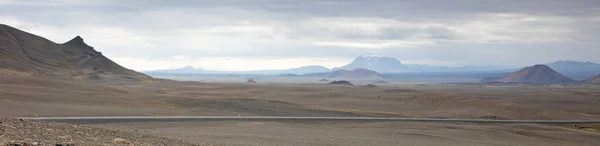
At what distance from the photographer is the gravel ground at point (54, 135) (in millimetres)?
16297

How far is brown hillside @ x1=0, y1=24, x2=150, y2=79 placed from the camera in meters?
145

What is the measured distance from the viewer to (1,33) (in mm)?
163125

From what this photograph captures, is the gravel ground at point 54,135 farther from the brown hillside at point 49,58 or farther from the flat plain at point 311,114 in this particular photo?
the brown hillside at point 49,58

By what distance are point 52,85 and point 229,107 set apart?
2797 cm

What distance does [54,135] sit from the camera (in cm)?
1855

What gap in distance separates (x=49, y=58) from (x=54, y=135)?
155309 mm

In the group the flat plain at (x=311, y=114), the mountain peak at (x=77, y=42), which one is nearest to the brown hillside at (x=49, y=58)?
the mountain peak at (x=77, y=42)

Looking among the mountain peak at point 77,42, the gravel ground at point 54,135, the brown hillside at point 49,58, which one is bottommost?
the gravel ground at point 54,135

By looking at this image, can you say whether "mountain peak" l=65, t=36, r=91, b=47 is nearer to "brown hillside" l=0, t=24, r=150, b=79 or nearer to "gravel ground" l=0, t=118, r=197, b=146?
"brown hillside" l=0, t=24, r=150, b=79

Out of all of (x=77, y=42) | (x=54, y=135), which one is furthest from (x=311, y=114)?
(x=77, y=42)

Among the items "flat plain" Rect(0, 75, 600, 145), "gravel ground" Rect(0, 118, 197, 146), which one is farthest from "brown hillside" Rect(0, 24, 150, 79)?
"gravel ground" Rect(0, 118, 197, 146)

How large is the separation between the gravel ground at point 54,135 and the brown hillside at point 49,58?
393 feet

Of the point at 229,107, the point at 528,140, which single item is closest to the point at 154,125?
the point at 528,140

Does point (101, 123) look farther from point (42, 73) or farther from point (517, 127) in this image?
point (42, 73)
